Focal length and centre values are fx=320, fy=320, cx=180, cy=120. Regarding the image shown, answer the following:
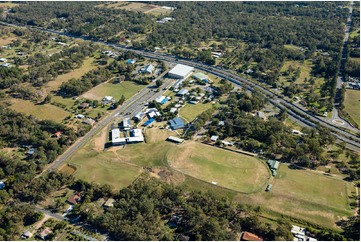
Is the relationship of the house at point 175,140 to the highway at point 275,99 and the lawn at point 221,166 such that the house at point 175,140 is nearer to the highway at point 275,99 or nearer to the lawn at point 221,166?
the lawn at point 221,166

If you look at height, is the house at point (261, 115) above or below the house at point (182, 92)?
below

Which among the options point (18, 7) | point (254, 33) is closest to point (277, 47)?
point (254, 33)

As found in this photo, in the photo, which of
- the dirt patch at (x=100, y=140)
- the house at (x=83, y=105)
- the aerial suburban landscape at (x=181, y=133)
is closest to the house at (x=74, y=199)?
the aerial suburban landscape at (x=181, y=133)

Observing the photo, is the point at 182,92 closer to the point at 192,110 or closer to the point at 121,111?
the point at 192,110

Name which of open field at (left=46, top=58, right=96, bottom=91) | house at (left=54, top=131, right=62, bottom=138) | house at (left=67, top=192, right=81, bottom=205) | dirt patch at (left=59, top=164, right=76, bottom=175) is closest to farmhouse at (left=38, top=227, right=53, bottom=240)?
house at (left=67, top=192, right=81, bottom=205)

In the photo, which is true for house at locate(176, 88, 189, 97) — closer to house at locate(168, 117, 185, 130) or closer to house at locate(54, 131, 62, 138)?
house at locate(168, 117, 185, 130)

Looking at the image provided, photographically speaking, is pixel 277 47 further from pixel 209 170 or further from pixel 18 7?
pixel 18 7
